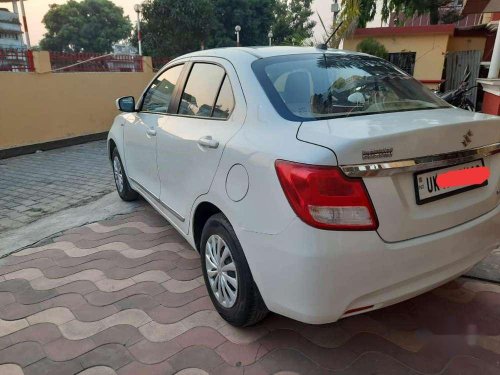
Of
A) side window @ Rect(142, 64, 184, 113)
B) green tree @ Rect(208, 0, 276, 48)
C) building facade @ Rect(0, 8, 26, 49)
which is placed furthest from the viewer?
building facade @ Rect(0, 8, 26, 49)

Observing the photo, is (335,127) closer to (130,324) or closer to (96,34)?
(130,324)

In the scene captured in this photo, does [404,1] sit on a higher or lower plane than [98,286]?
higher

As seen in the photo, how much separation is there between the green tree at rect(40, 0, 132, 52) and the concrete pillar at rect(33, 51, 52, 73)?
5707 cm

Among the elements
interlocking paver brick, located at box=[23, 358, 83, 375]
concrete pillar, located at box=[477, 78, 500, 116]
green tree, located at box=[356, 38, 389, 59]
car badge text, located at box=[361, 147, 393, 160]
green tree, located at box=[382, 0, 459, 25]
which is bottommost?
interlocking paver brick, located at box=[23, 358, 83, 375]

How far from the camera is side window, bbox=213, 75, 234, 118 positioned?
239 cm

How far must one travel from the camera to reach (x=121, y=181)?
15.2 feet

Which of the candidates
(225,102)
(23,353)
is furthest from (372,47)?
(23,353)

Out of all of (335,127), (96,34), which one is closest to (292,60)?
(335,127)

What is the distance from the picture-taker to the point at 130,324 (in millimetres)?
2486

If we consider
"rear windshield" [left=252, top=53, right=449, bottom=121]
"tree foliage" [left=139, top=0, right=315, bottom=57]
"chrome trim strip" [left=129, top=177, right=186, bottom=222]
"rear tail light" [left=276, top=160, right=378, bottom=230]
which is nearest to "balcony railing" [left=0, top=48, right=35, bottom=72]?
"chrome trim strip" [left=129, top=177, right=186, bottom=222]

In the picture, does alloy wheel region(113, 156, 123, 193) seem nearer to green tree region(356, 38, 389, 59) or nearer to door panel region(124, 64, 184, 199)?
door panel region(124, 64, 184, 199)

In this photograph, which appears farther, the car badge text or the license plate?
the license plate

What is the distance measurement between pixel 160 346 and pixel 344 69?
78.0 inches

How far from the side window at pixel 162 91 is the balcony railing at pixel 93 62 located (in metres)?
5.81
